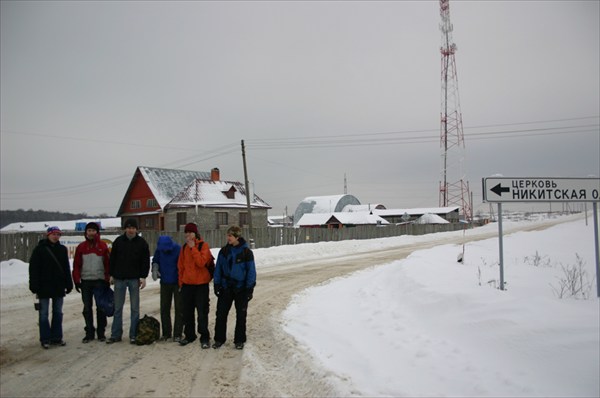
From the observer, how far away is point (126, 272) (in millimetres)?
6211

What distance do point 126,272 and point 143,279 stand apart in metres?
0.36

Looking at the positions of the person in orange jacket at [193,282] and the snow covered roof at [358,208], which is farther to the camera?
the snow covered roof at [358,208]

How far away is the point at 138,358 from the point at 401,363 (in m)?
3.54

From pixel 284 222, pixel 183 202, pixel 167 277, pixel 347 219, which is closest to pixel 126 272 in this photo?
pixel 167 277

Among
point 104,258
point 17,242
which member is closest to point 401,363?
point 104,258

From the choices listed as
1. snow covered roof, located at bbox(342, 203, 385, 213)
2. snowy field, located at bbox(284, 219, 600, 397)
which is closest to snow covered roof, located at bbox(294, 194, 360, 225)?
snow covered roof, located at bbox(342, 203, 385, 213)

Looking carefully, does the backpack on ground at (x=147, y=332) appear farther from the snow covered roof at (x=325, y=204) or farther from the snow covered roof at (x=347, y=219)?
the snow covered roof at (x=325, y=204)

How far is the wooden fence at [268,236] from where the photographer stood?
17.2m

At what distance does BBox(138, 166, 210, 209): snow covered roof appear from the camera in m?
37.1

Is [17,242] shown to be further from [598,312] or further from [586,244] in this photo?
[586,244]

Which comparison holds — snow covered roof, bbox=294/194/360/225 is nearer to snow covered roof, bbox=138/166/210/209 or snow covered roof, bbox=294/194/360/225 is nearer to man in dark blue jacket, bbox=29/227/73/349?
snow covered roof, bbox=138/166/210/209

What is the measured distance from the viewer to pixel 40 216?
313 feet

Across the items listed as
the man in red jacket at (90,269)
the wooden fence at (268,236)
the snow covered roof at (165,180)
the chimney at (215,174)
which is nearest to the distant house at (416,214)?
the wooden fence at (268,236)

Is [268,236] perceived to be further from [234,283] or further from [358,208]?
[358,208]
